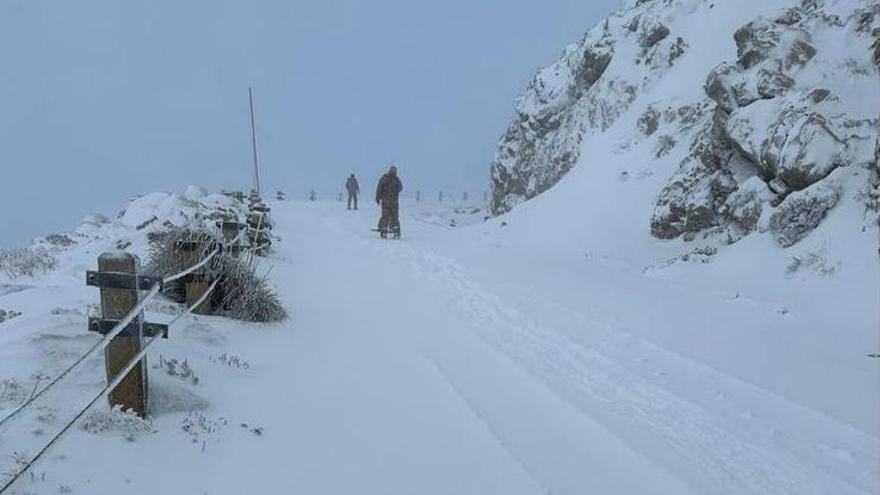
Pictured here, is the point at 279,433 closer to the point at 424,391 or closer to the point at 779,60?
the point at 424,391

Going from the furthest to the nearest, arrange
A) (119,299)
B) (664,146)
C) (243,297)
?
(664,146), (243,297), (119,299)

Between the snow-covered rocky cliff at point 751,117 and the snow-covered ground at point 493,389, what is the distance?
0.98m

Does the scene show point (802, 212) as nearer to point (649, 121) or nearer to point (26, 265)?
point (649, 121)

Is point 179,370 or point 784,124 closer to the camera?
point 179,370

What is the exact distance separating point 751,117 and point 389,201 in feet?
30.1

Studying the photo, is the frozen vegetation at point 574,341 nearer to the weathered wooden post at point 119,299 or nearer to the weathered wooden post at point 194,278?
the weathered wooden post at point 194,278

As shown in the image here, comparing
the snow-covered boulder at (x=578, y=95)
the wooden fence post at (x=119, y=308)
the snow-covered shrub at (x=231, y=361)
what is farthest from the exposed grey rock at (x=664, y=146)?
the wooden fence post at (x=119, y=308)

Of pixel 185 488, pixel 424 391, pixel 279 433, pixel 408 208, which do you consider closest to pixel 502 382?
pixel 424 391

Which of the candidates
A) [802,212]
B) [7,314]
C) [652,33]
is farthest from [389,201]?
[7,314]

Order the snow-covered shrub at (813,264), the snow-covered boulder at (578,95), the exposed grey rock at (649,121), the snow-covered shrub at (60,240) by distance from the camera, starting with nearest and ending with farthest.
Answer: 1. the snow-covered shrub at (813,264)
2. the snow-covered shrub at (60,240)
3. the exposed grey rock at (649,121)
4. the snow-covered boulder at (578,95)

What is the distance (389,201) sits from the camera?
18594 millimetres

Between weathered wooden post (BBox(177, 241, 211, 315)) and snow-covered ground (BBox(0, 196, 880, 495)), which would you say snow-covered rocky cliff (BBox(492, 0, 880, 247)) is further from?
weathered wooden post (BBox(177, 241, 211, 315))

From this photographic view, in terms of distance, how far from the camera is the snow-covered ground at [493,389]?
421 centimetres

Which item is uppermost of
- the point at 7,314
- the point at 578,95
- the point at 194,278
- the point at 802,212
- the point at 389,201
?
the point at 578,95
